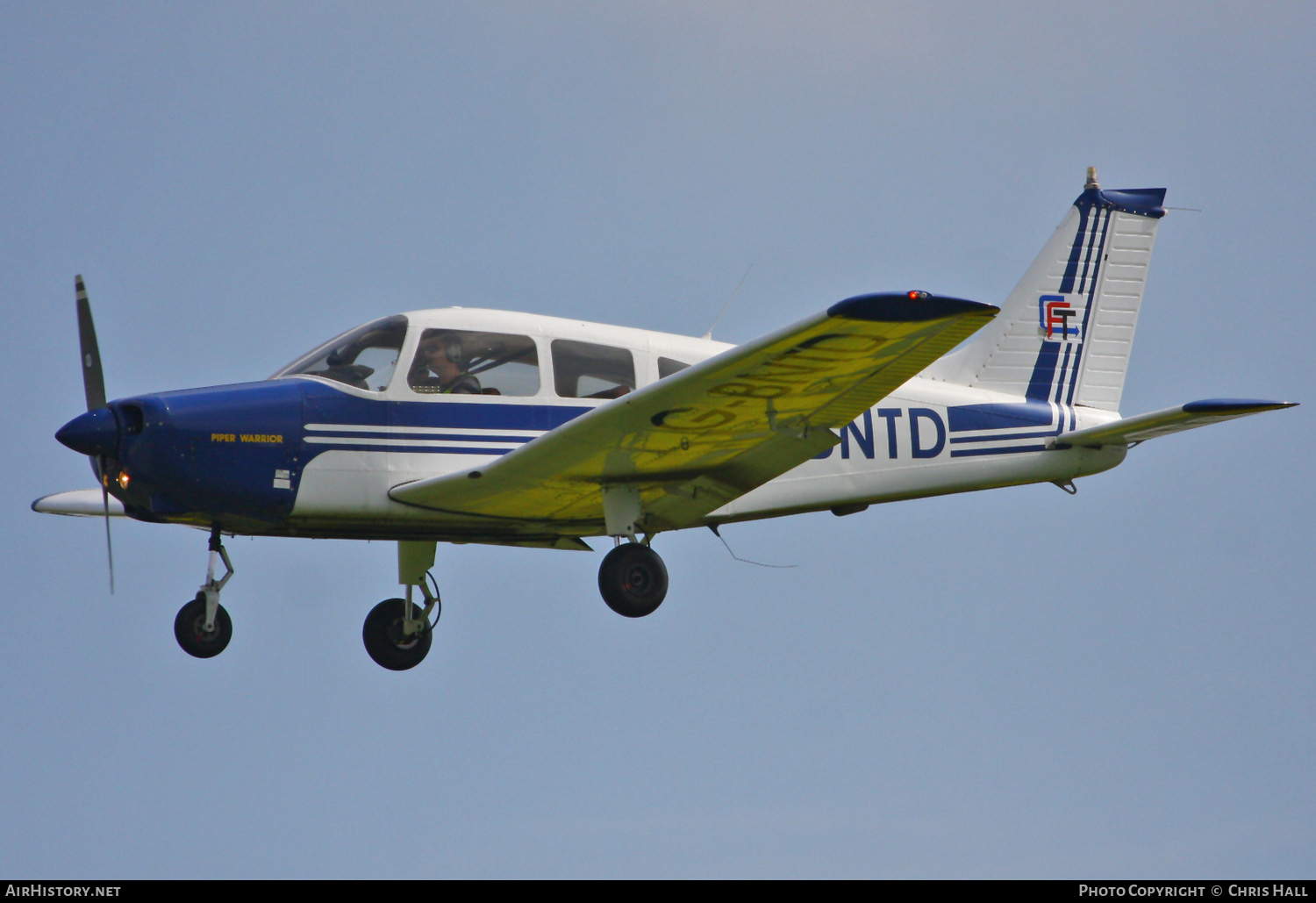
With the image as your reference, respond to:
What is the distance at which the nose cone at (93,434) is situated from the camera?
10438 millimetres

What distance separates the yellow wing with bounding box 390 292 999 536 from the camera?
8891 mm

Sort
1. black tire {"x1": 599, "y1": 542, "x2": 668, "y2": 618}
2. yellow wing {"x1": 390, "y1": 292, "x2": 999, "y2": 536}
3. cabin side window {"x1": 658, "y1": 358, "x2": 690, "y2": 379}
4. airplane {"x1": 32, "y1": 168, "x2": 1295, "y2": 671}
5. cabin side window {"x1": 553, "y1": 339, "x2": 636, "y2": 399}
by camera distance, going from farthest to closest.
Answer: cabin side window {"x1": 658, "y1": 358, "x2": 690, "y2": 379}, cabin side window {"x1": 553, "y1": 339, "x2": 636, "y2": 399}, black tire {"x1": 599, "y1": 542, "x2": 668, "y2": 618}, airplane {"x1": 32, "y1": 168, "x2": 1295, "y2": 671}, yellow wing {"x1": 390, "y1": 292, "x2": 999, "y2": 536}

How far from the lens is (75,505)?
43.7 ft

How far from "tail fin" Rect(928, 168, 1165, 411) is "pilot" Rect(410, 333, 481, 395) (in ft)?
14.3

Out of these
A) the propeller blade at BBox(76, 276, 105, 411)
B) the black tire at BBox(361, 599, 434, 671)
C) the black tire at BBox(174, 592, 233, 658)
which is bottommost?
the black tire at BBox(361, 599, 434, 671)

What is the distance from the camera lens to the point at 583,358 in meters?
11.6

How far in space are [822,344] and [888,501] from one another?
3.79m

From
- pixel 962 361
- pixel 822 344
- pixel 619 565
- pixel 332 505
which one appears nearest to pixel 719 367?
pixel 822 344

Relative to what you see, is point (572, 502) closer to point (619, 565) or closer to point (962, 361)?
point (619, 565)

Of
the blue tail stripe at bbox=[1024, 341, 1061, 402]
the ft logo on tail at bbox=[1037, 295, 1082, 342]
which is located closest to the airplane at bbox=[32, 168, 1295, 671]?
the blue tail stripe at bbox=[1024, 341, 1061, 402]

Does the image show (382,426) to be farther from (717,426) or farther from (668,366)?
(717,426)

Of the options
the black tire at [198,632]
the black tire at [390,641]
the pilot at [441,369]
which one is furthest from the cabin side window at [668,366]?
the black tire at [198,632]

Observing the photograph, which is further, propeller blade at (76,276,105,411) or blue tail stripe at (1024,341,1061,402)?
blue tail stripe at (1024,341,1061,402)

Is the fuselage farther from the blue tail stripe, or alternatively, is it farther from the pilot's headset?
the blue tail stripe
